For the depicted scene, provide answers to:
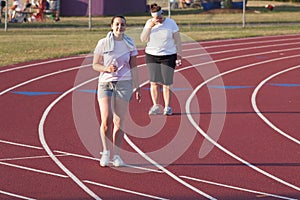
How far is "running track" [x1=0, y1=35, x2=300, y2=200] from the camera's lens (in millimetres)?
10055

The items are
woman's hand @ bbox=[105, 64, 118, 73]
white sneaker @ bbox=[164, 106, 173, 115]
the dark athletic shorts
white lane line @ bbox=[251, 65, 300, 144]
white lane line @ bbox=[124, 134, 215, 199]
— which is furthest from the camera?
white sneaker @ bbox=[164, 106, 173, 115]

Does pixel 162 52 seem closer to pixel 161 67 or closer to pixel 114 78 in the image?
pixel 161 67

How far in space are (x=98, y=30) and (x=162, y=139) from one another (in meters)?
23.4

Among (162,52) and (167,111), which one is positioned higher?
(162,52)

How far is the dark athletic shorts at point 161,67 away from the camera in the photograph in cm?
1506

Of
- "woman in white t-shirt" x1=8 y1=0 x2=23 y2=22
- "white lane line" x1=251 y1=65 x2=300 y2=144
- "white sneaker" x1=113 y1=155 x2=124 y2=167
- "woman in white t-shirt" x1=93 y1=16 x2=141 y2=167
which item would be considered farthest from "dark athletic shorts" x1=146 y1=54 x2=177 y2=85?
"woman in white t-shirt" x1=8 y1=0 x2=23 y2=22

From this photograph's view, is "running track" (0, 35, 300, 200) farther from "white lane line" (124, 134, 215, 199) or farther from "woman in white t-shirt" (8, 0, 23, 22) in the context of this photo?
"woman in white t-shirt" (8, 0, 23, 22)

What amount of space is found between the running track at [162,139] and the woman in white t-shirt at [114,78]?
1.95 feet

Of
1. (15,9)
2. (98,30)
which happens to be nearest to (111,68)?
(98,30)

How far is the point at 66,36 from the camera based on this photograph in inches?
1304

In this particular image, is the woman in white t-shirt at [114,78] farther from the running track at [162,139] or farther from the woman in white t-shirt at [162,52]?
the woman in white t-shirt at [162,52]

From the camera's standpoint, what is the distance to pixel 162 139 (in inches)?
517

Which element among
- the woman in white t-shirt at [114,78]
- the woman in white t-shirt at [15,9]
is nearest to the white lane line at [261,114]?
the woman in white t-shirt at [114,78]

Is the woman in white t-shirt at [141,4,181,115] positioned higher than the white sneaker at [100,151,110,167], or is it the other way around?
the woman in white t-shirt at [141,4,181,115]
